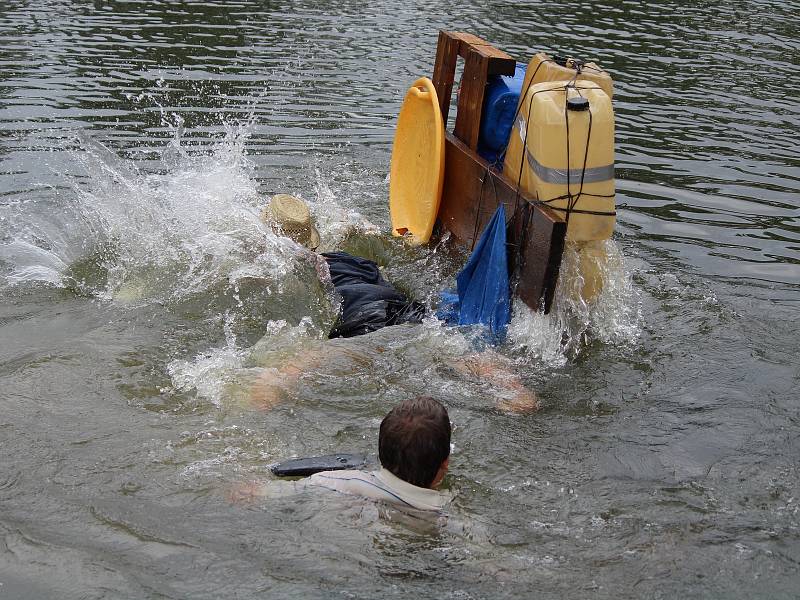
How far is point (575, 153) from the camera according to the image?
18.5 ft

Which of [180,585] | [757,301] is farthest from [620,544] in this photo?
[757,301]

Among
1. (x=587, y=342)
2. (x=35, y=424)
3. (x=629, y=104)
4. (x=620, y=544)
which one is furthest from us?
(x=629, y=104)

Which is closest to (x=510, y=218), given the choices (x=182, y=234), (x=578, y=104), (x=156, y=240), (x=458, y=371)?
(x=578, y=104)

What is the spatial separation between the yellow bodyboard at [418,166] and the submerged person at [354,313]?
0.93 metres

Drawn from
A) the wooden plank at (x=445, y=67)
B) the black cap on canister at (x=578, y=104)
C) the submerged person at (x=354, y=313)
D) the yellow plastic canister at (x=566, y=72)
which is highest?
the yellow plastic canister at (x=566, y=72)

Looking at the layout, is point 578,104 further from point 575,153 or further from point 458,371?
point 458,371

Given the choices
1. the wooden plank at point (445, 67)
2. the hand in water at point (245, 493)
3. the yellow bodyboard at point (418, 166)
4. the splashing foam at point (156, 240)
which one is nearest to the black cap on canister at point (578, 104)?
the yellow bodyboard at point (418, 166)

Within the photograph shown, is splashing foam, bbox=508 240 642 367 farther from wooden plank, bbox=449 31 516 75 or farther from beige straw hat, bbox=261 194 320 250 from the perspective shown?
beige straw hat, bbox=261 194 320 250

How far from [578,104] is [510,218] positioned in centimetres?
97

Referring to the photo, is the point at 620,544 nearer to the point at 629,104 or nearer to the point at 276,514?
the point at 276,514

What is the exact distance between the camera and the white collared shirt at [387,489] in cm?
404

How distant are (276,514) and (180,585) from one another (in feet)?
1.96

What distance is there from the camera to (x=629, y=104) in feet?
41.0

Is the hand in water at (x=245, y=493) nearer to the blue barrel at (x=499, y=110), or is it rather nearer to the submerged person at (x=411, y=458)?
the submerged person at (x=411, y=458)
